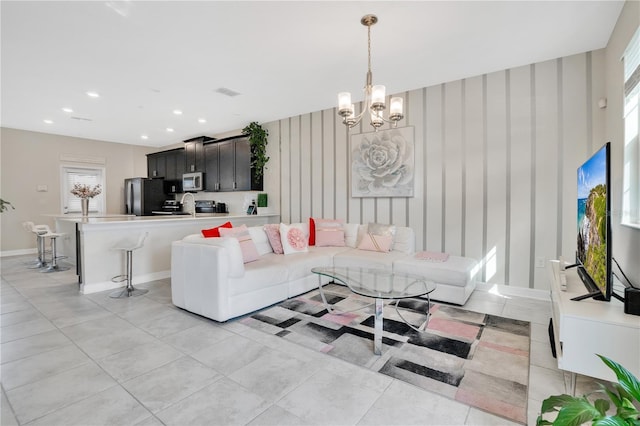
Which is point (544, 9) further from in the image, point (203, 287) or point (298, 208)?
point (298, 208)

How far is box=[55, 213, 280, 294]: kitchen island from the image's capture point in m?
3.81

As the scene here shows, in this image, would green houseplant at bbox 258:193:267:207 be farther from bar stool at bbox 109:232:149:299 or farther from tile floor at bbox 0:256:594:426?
tile floor at bbox 0:256:594:426

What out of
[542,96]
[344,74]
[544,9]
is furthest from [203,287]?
[542,96]

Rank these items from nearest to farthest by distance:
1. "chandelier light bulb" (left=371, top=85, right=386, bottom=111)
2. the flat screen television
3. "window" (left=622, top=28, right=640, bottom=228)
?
the flat screen television → "window" (left=622, top=28, right=640, bottom=228) → "chandelier light bulb" (left=371, top=85, right=386, bottom=111)

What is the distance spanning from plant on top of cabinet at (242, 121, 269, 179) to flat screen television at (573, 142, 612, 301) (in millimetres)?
4833

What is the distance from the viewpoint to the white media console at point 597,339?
1.54m

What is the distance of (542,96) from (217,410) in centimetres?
422

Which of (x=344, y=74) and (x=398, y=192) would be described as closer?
(x=344, y=74)

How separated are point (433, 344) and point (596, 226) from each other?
4.46 ft

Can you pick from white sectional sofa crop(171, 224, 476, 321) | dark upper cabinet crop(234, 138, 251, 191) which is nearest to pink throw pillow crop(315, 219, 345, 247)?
white sectional sofa crop(171, 224, 476, 321)

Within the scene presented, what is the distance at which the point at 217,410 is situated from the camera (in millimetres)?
1647

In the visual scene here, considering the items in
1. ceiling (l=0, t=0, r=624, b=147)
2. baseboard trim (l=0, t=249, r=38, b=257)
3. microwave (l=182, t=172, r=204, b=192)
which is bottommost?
baseboard trim (l=0, t=249, r=38, b=257)

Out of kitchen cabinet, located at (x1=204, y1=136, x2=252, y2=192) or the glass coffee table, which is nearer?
the glass coffee table

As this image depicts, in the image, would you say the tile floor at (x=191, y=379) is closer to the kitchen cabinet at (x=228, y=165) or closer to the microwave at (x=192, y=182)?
the kitchen cabinet at (x=228, y=165)
